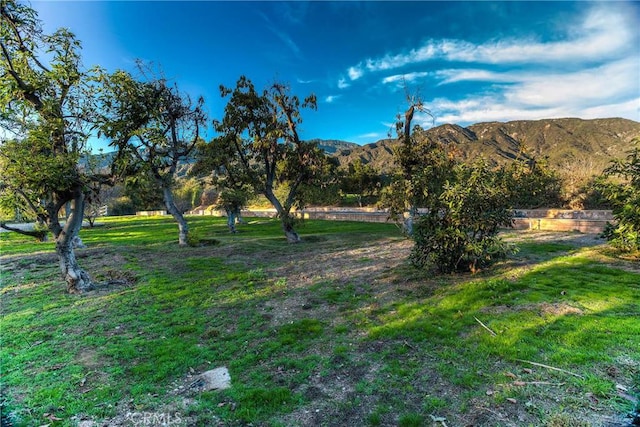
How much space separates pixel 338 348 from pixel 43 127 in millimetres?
8916

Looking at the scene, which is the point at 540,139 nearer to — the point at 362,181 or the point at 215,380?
the point at 362,181

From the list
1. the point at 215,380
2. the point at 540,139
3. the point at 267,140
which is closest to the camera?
the point at 215,380

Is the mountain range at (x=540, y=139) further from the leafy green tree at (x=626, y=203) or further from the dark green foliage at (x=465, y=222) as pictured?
the dark green foliage at (x=465, y=222)

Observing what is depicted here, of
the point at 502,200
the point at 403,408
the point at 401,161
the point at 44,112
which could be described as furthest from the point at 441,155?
the point at 44,112

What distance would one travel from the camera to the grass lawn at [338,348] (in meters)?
3.92

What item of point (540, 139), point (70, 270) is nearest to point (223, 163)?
point (70, 270)

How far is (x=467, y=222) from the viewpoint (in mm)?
9016

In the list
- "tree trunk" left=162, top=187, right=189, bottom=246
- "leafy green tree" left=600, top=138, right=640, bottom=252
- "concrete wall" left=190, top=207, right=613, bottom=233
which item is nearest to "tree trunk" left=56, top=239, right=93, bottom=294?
"tree trunk" left=162, top=187, right=189, bottom=246

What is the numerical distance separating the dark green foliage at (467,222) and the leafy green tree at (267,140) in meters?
9.43

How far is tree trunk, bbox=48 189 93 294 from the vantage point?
352 inches

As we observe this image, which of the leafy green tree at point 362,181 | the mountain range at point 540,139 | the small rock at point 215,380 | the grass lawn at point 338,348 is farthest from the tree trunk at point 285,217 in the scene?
the mountain range at point 540,139

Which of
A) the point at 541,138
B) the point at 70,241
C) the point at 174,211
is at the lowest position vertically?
the point at 70,241

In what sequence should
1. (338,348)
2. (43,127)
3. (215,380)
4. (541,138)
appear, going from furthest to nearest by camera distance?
1. (541,138)
2. (43,127)
3. (338,348)
4. (215,380)

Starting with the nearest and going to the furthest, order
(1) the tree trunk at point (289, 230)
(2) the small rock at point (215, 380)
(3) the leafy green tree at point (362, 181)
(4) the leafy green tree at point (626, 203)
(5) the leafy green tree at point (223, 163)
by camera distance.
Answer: (2) the small rock at point (215, 380) < (4) the leafy green tree at point (626, 203) < (5) the leafy green tree at point (223, 163) < (1) the tree trunk at point (289, 230) < (3) the leafy green tree at point (362, 181)
